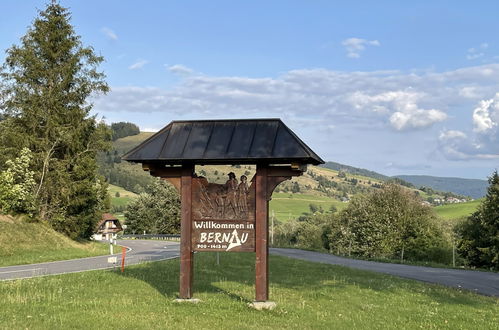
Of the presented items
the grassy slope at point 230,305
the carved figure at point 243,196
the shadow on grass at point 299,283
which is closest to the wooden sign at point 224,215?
the carved figure at point 243,196

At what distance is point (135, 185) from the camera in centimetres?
16038

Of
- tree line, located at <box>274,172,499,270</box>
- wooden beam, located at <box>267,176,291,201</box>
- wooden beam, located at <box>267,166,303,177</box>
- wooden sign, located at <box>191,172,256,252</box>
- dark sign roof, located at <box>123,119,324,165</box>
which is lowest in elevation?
tree line, located at <box>274,172,499,270</box>

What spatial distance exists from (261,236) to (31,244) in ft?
81.3

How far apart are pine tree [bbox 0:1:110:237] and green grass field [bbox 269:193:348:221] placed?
327ft

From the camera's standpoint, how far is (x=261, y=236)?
11820mm

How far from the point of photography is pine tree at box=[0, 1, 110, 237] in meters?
37.4

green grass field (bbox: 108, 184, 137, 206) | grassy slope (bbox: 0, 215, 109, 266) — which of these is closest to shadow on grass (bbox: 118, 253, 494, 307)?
grassy slope (bbox: 0, 215, 109, 266)

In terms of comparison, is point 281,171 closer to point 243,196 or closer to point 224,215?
point 243,196

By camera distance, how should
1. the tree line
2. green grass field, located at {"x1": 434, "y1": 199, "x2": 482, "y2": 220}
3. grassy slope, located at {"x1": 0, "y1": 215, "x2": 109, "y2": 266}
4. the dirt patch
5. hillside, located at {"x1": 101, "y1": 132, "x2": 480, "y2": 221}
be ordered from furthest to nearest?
hillside, located at {"x1": 101, "y1": 132, "x2": 480, "y2": 221} < green grass field, located at {"x1": 434, "y1": 199, "x2": 482, "y2": 220} < the tree line < the dirt patch < grassy slope, located at {"x1": 0, "y1": 215, "x2": 109, "y2": 266}

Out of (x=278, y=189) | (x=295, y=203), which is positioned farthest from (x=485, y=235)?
(x=278, y=189)

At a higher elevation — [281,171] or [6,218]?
[281,171]

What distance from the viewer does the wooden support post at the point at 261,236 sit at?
457 inches

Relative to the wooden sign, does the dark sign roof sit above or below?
above

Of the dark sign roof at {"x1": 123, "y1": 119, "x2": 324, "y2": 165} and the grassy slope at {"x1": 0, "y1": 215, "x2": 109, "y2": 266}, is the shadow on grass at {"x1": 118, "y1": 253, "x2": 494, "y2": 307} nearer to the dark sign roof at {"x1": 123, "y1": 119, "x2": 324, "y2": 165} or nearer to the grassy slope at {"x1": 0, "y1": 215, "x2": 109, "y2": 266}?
the dark sign roof at {"x1": 123, "y1": 119, "x2": 324, "y2": 165}
